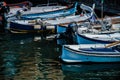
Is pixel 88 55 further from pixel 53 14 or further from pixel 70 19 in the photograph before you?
pixel 53 14

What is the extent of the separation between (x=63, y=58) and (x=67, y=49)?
0.90 metres

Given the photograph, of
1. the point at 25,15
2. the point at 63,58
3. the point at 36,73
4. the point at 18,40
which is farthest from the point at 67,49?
the point at 25,15

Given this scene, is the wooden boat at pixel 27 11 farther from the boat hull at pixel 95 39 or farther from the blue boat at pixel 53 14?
the boat hull at pixel 95 39

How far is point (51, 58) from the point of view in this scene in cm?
3397

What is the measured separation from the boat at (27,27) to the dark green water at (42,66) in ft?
21.6

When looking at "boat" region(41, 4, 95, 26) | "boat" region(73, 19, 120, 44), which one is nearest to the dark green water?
"boat" region(73, 19, 120, 44)

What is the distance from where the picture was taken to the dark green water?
28844 millimetres

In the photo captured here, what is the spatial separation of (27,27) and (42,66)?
54.4ft

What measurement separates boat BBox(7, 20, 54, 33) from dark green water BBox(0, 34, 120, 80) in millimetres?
6594

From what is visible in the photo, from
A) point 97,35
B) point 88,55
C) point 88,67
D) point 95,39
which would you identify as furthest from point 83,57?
point 97,35

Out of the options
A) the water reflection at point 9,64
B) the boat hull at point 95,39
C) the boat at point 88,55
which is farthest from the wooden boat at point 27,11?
the boat at point 88,55

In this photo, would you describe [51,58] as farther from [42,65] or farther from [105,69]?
[105,69]

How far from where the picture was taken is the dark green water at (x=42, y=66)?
28.8 metres

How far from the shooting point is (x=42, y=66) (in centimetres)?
3169
